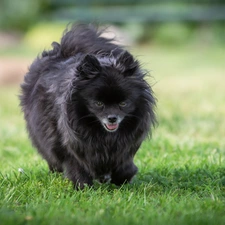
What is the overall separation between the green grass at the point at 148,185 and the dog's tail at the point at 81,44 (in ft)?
1.30

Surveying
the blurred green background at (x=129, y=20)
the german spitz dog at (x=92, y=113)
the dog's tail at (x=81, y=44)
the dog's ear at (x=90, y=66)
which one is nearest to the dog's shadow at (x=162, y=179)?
the german spitz dog at (x=92, y=113)

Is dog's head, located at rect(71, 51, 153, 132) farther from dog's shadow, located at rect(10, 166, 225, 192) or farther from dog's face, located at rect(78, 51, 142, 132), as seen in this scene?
dog's shadow, located at rect(10, 166, 225, 192)

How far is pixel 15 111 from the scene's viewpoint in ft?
32.7

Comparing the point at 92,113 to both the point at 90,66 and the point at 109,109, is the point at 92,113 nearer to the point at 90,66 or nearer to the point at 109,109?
the point at 109,109

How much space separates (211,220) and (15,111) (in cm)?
679

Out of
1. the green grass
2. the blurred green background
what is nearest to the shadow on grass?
the green grass

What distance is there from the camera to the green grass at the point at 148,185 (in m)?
3.80

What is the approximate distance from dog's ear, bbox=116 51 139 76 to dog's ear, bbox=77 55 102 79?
192mm

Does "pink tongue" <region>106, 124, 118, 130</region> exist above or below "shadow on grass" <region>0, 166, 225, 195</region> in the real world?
above

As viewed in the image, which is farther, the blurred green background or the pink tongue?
the blurred green background

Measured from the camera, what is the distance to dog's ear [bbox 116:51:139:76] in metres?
4.56

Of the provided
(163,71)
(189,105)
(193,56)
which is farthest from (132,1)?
(189,105)

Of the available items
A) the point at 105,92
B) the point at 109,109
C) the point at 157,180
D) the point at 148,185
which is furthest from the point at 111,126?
the point at 157,180

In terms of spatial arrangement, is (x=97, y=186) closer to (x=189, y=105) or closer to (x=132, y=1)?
(x=189, y=105)
